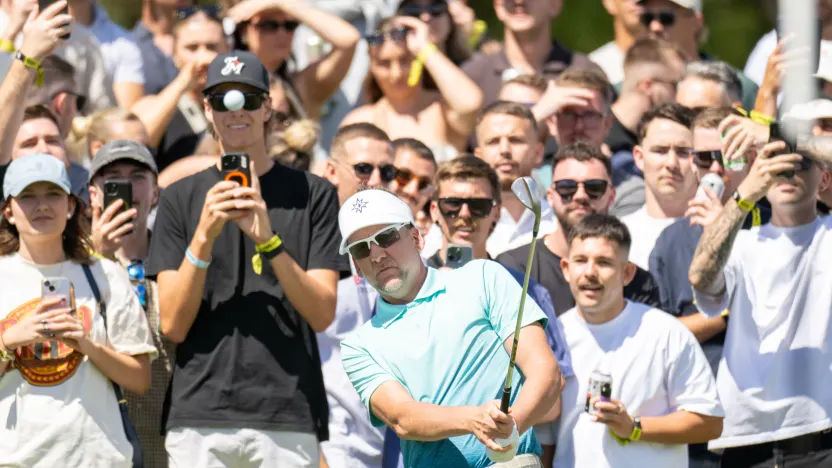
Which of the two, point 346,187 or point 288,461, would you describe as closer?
point 288,461

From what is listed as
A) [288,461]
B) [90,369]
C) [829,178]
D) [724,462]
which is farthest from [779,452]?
[90,369]

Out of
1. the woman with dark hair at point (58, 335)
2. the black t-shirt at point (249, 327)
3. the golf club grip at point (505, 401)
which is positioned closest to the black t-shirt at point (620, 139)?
the black t-shirt at point (249, 327)

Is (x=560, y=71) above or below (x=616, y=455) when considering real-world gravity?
above

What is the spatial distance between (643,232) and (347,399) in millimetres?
1962

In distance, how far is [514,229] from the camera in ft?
30.8

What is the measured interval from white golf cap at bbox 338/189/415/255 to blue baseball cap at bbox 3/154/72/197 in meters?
1.72

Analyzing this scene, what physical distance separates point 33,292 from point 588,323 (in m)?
2.74

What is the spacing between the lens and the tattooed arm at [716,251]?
791 cm

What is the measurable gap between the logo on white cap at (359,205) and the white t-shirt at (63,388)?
5.21 ft

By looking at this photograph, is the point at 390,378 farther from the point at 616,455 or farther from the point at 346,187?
the point at 346,187

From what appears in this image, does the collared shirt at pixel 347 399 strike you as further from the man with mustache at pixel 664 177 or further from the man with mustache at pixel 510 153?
the man with mustache at pixel 664 177

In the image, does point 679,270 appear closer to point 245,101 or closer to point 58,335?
point 245,101

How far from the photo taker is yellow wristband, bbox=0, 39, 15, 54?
860cm

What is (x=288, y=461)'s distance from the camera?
24.5 feet
